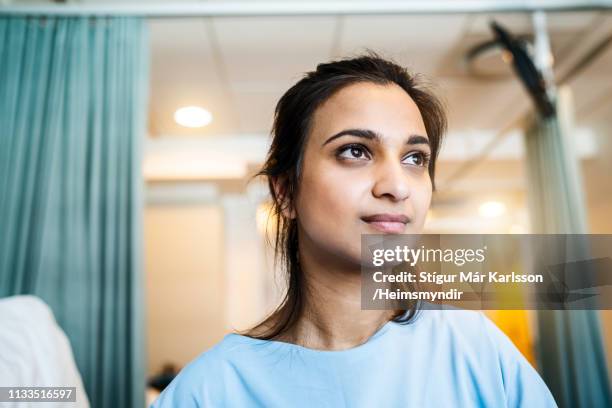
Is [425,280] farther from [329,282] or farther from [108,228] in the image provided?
[108,228]

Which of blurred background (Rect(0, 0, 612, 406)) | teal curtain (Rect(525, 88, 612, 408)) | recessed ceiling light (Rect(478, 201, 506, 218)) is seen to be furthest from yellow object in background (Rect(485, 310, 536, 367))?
recessed ceiling light (Rect(478, 201, 506, 218))

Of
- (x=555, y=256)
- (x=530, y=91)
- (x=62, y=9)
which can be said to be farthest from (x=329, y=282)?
(x=530, y=91)

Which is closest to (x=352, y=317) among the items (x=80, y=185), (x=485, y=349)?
(x=485, y=349)

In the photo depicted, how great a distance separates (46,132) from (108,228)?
0.31 metres

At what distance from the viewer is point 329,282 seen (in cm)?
53

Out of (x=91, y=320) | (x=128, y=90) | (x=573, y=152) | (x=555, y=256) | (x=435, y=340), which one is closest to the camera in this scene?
(x=555, y=256)

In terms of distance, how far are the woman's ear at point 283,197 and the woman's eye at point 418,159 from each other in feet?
0.54

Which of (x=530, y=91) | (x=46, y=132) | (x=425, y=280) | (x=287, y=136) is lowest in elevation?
(x=425, y=280)

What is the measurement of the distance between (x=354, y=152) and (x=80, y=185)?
3.31 ft

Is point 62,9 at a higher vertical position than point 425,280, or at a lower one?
higher

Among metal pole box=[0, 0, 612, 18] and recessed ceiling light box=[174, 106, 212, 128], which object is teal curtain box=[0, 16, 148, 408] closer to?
metal pole box=[0, 0, 612, 18]

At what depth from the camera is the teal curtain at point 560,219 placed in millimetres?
1345

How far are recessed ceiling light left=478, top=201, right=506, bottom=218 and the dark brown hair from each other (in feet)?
12.8

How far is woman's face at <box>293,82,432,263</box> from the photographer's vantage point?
0.46 m
